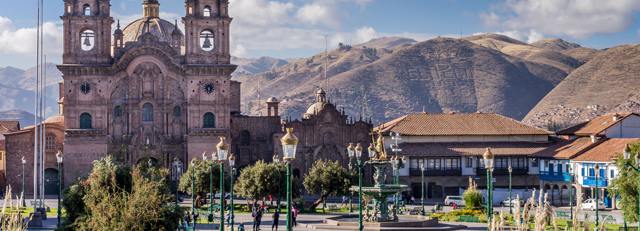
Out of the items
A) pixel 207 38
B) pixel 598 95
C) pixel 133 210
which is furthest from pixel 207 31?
pixel 598 95

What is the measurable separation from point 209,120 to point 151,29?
13.3 meters

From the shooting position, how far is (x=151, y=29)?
337 ft

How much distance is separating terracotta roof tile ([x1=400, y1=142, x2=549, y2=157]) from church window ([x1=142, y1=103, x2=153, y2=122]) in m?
20.5

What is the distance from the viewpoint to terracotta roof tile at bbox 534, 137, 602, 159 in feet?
290

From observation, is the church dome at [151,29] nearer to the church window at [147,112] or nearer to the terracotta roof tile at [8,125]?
the church window at [147,112]

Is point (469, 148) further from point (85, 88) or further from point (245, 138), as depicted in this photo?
point (85, 88)

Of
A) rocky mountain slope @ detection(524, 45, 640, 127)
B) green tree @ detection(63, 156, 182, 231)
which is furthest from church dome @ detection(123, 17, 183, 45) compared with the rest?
rocky mountain slope @ detection(524, 45, 640, 127)

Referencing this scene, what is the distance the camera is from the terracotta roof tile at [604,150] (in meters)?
81.5

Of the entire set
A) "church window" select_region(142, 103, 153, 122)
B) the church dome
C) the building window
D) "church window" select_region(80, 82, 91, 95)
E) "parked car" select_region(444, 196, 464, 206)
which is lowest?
"parked car" select_region(444, 196, 464, 206)

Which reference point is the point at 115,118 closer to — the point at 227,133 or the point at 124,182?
the point at 227,133

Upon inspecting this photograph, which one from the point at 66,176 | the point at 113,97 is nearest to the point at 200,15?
the point at 113,97

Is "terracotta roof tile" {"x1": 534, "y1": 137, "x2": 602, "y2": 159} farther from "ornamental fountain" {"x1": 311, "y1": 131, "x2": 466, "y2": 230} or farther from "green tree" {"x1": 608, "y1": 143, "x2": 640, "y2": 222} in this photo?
"ornamental fountain" {"x1": 311, "y1": 131, "x2": 466, "y2": 230}

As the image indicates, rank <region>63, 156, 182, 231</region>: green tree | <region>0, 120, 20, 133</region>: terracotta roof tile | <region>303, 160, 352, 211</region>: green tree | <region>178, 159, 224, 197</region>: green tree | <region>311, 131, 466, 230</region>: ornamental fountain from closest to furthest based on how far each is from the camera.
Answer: <region>63, 156, 182, 231</region>: green tree → <region>311, 131, 466, 230</region>: ornamental fountain → <region>303, 160, 352, 211</region>: green tree → <region>178, 159, 224, 197</region>: green tree → <region>0, 120, 20, 133</region>: terracotta roof tile

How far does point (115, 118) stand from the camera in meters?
93.5
